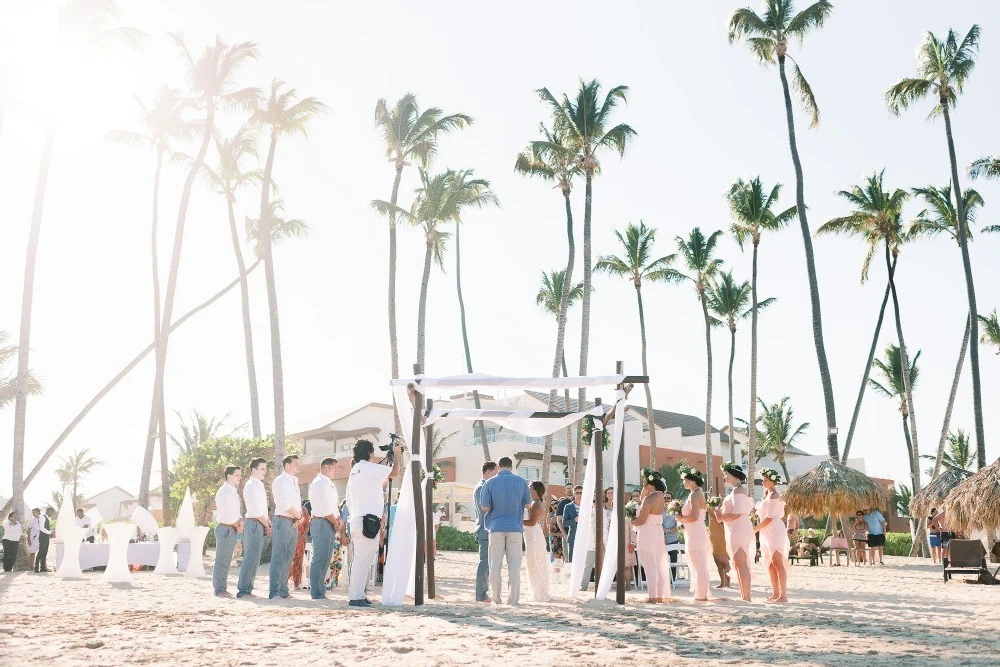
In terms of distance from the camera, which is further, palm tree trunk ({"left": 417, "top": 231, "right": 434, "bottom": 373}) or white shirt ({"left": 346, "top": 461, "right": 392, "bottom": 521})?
palm tree trunk ({"left": 417, "top": 231, "right": 434, "bottom": 373})

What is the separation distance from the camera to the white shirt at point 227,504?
41.7ft

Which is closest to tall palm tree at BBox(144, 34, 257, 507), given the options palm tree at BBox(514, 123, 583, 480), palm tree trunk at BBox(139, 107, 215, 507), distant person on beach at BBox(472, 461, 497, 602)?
palm tree trunk at BBox(139, 107, 215, 507)

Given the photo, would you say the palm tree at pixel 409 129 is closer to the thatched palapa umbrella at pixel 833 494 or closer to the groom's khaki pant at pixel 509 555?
the thatched palapa umbrella at pixel 833 494

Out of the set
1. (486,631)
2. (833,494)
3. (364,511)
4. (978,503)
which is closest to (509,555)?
(364,511)

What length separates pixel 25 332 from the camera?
2334 cm

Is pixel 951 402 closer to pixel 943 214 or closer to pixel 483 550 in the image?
pixel 943 214

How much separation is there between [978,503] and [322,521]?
14.5m

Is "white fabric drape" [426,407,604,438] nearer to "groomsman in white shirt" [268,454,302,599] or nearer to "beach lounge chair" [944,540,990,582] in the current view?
"groomsman in white shirt" [268,454,302,599]

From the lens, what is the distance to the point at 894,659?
6.93 metres

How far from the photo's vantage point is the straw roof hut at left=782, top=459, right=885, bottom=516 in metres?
27.4

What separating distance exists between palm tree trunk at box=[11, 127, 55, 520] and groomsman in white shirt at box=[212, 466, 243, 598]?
39.4 ft

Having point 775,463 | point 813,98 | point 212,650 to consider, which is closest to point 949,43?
point 813,98

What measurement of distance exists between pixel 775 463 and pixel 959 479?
4426cm

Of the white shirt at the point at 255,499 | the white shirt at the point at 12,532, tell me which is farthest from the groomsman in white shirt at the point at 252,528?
the white shirt at the point at 12,532
